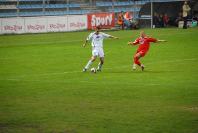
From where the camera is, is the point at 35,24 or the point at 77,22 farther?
the point at 77,22

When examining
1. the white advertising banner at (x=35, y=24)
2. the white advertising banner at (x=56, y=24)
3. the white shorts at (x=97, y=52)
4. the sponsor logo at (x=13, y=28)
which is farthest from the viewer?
the white advertising banner at (x=56, y=24)

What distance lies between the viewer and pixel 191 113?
17266 mm

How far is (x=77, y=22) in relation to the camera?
2287 inches

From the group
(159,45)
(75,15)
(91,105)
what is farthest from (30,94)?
(75,15)

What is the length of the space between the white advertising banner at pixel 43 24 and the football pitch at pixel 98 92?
13.3 meters

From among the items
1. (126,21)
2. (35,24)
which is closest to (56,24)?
(35,24)

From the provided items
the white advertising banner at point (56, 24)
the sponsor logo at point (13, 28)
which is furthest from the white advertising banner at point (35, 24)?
the sponsor logo at point (13, 28)

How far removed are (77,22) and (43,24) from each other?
3.55m

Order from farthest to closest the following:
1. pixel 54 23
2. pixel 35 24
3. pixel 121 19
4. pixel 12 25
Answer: pixel 121 19 → pixel 54 23 → pixel 35 24 → pixel 12 25

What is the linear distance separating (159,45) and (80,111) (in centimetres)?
2683

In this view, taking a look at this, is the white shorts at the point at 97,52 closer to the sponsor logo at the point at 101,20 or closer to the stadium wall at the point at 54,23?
the stadium wall at the point at 54,23

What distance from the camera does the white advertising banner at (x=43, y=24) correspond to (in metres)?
53.7

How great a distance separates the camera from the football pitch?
15773 millimetres

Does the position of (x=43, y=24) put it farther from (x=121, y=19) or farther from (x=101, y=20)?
(x=121, y=19)
